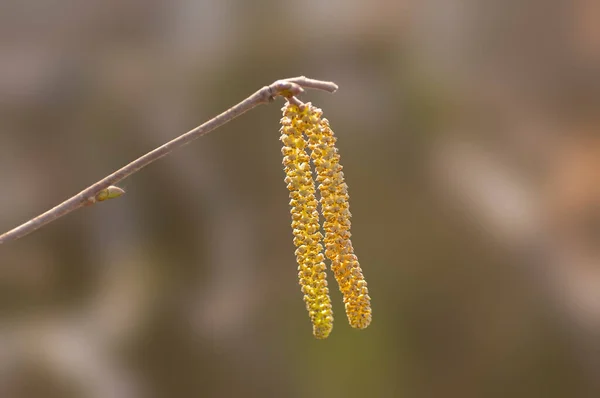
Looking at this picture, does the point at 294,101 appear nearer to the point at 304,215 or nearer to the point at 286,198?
the point at 304,215

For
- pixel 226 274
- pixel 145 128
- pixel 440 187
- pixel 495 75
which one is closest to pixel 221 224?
pixel 226 274

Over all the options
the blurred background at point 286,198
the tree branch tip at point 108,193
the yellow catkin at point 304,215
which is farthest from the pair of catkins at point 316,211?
the blurred background at point 286,198

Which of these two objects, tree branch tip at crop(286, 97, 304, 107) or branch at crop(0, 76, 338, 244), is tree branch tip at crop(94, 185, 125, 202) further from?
tree branch tip at crop(286, 97, 304, 107)

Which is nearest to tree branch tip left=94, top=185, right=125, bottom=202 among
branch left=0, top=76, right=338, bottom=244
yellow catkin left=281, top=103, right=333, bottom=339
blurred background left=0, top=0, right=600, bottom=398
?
branch left=0, top=76, right=338, bottom=244

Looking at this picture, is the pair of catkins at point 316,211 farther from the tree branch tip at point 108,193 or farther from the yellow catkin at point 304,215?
the tree branch tip at point 108,193

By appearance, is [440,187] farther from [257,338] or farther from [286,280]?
[257,338]

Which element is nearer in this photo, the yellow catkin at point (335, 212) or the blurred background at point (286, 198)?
the yellow catkin at point (335, 212)

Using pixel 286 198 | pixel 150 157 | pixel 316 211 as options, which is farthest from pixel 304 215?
pixel 286 198
